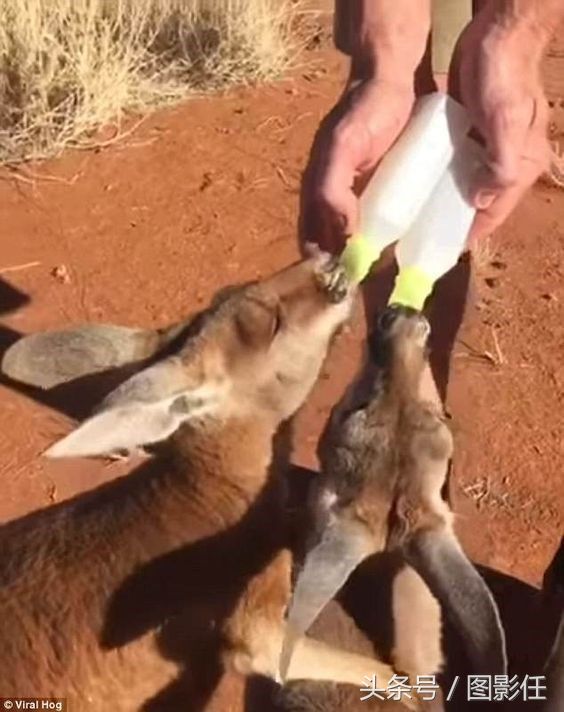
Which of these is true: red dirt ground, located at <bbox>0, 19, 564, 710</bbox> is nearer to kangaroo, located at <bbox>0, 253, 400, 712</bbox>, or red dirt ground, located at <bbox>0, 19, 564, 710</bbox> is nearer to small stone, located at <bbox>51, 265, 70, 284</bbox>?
small stone, located at <bbox>51, 265, 70, 284</bbox>

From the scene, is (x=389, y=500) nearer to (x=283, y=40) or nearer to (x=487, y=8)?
(x=487, y=8)

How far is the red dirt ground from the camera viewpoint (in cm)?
641

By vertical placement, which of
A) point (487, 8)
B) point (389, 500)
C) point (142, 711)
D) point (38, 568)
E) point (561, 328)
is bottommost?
point (561, 328)

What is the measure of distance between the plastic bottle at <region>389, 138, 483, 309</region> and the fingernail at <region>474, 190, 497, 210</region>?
0.02 metres

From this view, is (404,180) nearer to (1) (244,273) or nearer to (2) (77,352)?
(2) (77,352)

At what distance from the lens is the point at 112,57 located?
29.0ft

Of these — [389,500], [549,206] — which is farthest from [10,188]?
[389,500]

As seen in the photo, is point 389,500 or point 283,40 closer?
point 389,500

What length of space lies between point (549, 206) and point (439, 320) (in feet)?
4.23

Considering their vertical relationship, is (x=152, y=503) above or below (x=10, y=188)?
above

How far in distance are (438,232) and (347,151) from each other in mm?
354

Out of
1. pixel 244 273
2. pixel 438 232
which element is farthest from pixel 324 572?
pixel 244 273

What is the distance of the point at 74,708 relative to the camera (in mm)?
4707

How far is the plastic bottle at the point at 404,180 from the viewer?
15.4 ft
